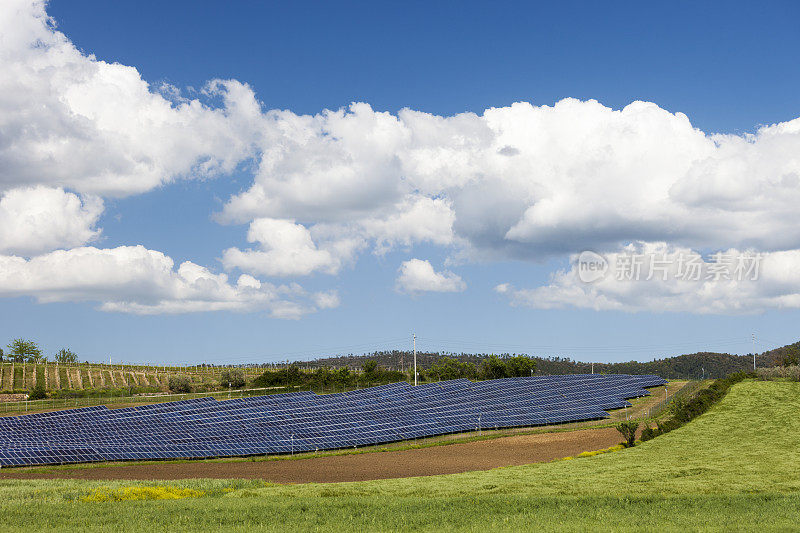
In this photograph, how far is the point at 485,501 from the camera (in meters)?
31.7

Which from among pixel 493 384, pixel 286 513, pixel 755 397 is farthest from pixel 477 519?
pixel 493 384

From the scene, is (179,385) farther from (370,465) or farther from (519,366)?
(370,465)

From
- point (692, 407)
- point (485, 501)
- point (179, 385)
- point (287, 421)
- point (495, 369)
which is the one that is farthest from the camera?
point (495, 369)

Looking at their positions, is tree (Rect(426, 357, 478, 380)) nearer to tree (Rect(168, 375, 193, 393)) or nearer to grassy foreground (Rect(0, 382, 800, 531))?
tree (Rect(168, 375, 193, 393))

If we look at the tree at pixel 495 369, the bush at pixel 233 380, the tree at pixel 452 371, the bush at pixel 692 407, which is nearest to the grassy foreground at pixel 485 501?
the bush at pixel 692 407

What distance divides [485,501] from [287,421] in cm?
5696

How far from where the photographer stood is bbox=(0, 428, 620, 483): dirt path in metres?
58.6

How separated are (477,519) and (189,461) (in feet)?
165

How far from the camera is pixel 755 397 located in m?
89.4

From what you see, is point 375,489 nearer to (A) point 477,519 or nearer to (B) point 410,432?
(A) point 477,519

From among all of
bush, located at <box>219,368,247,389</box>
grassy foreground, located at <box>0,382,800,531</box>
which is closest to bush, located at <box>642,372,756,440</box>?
grassy foreground, located at <box>0,382,800,531</box>

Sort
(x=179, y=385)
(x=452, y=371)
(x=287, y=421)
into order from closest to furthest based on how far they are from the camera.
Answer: (x=287, y=421) < (x=179, y=385) < (x=452, y=371)

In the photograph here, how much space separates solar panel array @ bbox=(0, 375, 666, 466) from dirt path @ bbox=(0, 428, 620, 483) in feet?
15.0

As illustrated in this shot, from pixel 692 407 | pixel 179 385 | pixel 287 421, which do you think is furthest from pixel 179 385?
pixel 692 407
